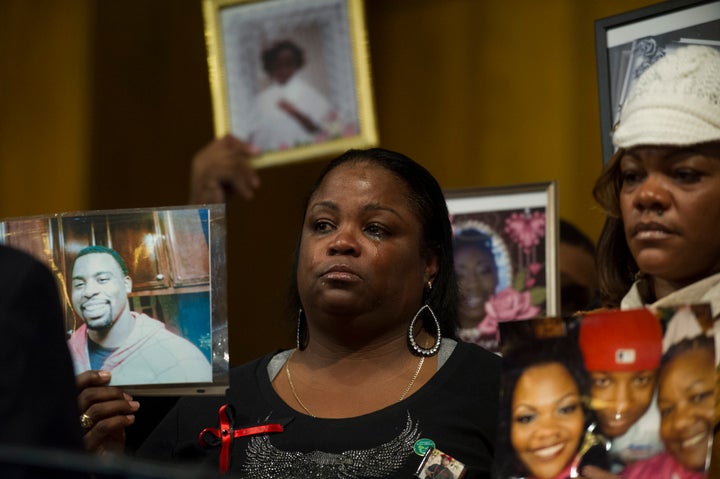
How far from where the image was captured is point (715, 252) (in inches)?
77.1

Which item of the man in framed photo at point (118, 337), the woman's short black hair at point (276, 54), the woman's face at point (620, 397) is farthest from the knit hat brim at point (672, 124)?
the woman's short black hair at point (276, 54)

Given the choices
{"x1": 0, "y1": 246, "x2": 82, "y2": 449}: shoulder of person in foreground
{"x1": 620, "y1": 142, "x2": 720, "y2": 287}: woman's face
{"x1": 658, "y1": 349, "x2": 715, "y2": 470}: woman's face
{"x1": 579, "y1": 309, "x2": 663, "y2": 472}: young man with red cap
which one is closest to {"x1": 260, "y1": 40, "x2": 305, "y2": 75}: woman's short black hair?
{"x1": 620, "y1": 142, "x2": 720, "y2": 287}: woman's face

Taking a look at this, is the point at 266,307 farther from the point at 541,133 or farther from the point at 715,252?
the point at 715,252

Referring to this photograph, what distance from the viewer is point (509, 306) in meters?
3.02

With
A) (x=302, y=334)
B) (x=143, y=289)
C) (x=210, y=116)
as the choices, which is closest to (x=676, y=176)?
(x=302, y=334)

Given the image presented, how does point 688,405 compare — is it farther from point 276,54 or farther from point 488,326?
point 276,54

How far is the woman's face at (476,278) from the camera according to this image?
9.98 ft

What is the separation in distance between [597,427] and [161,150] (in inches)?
128

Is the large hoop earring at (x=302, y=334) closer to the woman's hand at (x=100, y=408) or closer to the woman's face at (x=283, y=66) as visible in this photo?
the woman's hand at (x=100, y=408)

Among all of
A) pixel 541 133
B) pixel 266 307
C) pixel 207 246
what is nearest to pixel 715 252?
pixel 207 246

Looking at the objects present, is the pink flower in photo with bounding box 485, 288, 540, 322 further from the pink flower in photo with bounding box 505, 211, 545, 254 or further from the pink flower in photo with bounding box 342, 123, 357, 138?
the pink flower in photo with bounding box 342, 123, 357, 138

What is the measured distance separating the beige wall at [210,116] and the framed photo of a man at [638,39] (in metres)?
1.37

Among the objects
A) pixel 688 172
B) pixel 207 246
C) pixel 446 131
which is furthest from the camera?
pixel 446 131

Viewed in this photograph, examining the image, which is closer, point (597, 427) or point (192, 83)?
point (597, 427)
